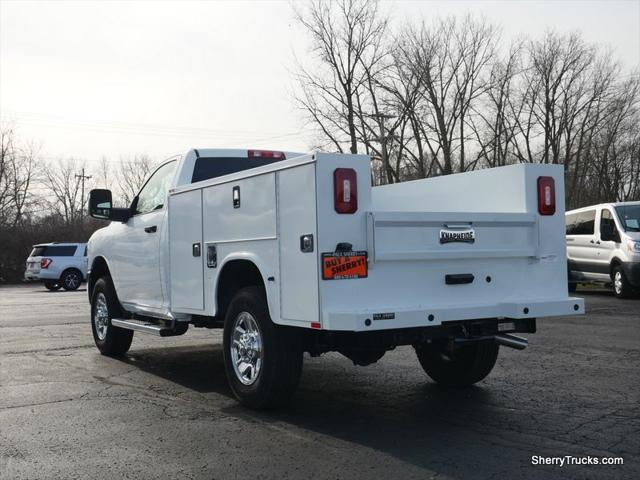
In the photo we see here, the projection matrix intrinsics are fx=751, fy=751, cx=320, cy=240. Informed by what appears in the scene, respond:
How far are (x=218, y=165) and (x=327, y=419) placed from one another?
3.30 m

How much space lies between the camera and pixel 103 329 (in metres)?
9.45

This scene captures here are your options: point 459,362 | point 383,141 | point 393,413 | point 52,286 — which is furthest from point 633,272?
point 52,286

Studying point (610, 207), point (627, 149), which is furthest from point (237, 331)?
point (627, 149)

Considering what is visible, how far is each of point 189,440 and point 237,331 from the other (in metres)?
1.19

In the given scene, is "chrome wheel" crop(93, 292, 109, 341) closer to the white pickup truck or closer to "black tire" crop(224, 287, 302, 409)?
the white pickup truck

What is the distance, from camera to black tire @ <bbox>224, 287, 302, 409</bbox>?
5.68 meters

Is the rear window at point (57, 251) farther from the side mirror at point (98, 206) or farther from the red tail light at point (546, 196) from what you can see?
the red tail light at point (546, 196)

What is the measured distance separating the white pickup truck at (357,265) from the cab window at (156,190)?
436mm

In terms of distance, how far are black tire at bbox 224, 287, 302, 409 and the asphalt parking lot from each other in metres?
0.17

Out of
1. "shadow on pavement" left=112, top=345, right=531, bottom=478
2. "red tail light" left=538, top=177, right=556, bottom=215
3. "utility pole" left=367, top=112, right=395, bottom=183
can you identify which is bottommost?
"shadow on pavement" left=112, top=345, right=531, bottom=478

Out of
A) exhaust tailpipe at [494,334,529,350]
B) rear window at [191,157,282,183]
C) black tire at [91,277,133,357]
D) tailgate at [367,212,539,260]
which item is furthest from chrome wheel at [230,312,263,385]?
black tire at [91,277,133,357]

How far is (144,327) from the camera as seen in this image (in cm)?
781

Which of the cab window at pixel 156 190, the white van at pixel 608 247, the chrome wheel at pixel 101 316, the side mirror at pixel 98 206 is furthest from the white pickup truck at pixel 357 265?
the white van at pixel 608 247

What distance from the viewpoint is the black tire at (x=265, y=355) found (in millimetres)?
5680
